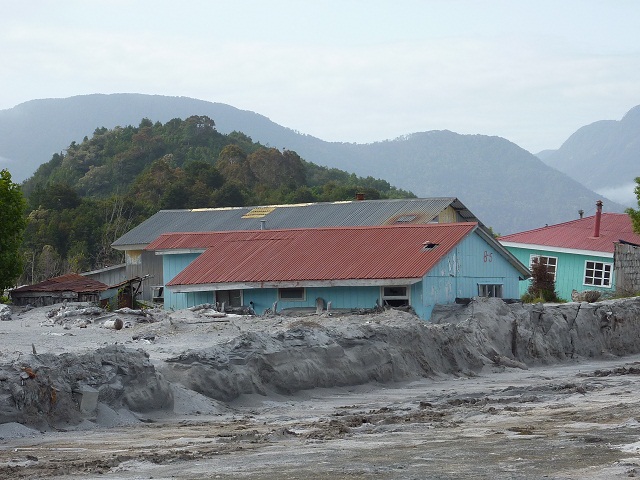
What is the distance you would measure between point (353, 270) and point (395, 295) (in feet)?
4.67

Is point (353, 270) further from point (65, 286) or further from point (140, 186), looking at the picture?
point (140, 186)

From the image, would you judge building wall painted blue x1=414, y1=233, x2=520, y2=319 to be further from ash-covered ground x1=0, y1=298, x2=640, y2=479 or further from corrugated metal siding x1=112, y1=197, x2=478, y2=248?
corrugated metal siding x1=112, y1=197, x2=478, y2=248

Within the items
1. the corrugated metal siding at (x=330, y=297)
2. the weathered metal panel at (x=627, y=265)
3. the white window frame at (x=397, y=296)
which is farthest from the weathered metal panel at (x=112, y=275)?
the white window frame at (x=397, y=296)

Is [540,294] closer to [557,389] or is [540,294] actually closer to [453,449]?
[557,389]

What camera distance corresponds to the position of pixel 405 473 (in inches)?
413

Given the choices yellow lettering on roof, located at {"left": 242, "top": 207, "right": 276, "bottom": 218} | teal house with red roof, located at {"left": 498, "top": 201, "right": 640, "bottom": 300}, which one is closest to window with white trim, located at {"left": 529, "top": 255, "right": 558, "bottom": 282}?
teal house with red roof, located at {"left": 498, "top": 201, "right": 640, "bottom": 300}

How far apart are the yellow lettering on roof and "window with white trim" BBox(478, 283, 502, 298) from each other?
58.3 feet

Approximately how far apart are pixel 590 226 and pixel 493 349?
2443 centimetres

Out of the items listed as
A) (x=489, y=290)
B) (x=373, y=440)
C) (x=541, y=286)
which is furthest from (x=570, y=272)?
(x=373, y=440)

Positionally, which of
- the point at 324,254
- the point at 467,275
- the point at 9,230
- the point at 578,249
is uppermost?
the point at 9,230

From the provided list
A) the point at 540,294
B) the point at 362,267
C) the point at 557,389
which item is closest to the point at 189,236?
the point at 362,267

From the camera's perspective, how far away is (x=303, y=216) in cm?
4816

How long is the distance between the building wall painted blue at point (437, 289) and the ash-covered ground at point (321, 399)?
1.80 metres

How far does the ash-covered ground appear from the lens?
37.1 feet
